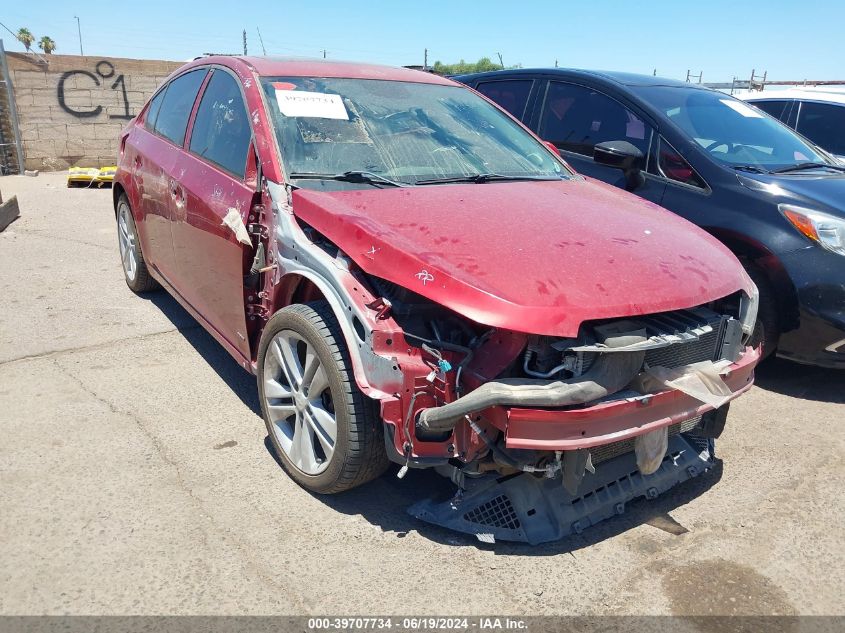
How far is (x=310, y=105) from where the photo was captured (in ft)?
10.8

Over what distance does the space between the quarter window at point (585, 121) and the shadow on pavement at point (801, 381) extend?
1712mm

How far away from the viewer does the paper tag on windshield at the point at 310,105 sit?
10.7 ft

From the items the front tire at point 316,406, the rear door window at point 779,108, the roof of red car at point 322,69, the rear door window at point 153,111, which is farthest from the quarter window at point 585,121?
the rear door window at point 779,108

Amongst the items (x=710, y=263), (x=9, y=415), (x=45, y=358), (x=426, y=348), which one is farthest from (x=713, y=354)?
(x=45, y=358)

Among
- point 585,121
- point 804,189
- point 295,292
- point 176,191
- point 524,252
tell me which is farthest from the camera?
point 585,121

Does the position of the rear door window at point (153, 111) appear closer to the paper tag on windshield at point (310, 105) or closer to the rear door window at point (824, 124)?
the paper tag on windshield at point (310, 105)

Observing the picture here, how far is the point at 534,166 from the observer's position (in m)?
3.73

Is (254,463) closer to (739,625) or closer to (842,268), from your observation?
(739,625)

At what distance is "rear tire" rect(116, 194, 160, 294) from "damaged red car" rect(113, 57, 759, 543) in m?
1.58

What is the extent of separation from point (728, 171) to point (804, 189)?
0.45 meters

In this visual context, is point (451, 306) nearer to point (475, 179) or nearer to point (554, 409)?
point (554, 409)

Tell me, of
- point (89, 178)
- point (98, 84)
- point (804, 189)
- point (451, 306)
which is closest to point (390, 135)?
point (451, 306)

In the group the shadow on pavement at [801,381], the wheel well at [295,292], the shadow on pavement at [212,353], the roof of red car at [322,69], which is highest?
the roof of red car at [322,69]

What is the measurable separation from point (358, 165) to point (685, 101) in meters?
3.01
